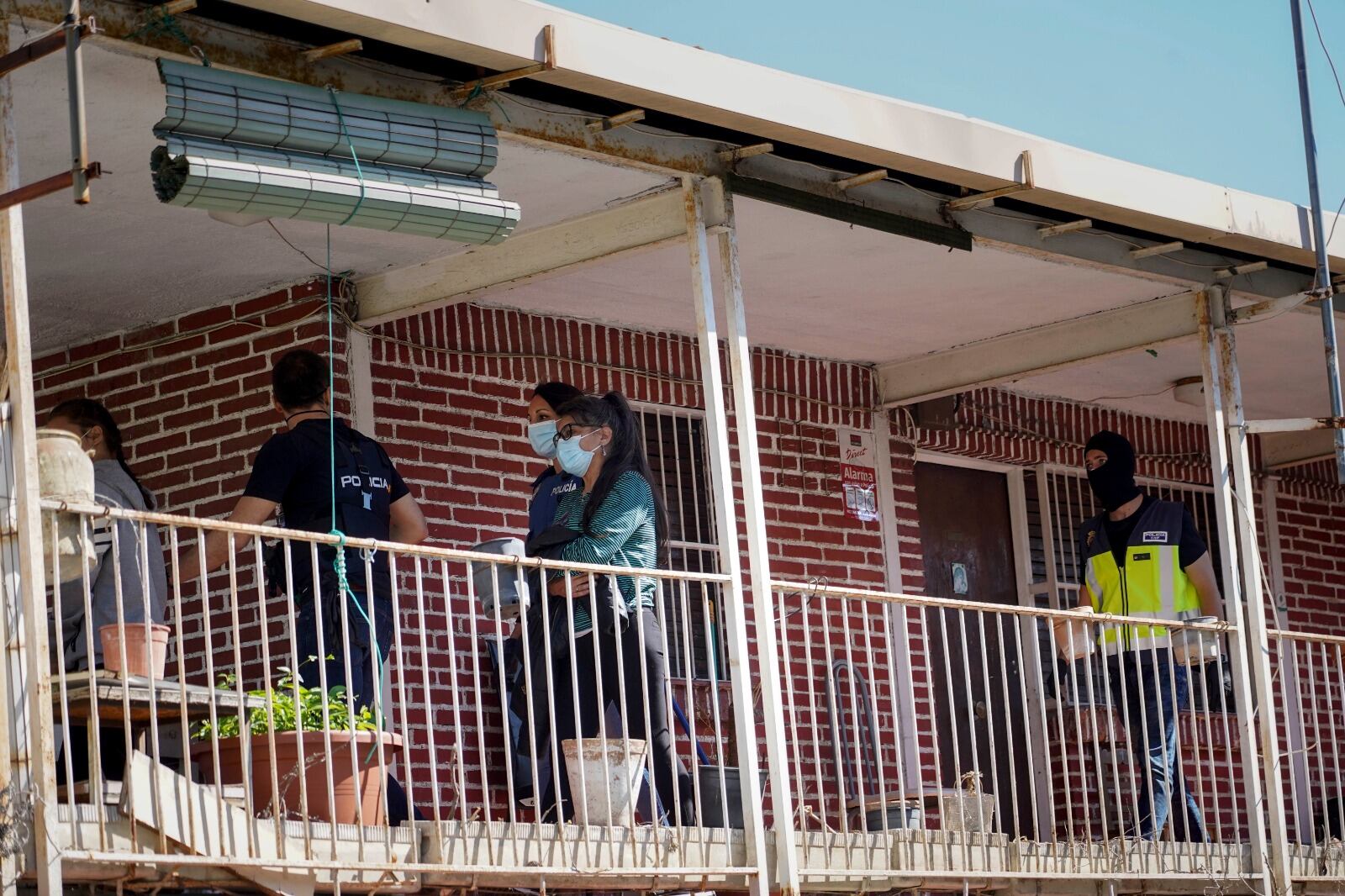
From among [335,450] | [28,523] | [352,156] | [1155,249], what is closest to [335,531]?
[335,450]

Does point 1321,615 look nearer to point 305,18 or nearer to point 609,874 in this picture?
point 609,874

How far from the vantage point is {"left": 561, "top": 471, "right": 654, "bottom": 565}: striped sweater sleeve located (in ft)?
23.8

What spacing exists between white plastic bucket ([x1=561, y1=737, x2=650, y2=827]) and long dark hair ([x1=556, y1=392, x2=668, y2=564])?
879mm

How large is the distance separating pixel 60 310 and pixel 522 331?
202 centimetres

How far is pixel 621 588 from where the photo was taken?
7312 millimetres

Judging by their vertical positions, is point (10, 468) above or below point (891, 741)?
above

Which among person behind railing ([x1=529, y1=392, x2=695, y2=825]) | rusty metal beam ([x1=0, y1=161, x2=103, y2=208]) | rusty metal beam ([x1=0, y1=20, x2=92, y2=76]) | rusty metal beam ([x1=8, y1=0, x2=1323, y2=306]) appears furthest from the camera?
person behind railing ([x1=529, y1=392, x2=695, y2=825])

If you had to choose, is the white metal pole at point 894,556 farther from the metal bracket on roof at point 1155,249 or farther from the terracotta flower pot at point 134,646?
the terracotta flower pot at point 134,646

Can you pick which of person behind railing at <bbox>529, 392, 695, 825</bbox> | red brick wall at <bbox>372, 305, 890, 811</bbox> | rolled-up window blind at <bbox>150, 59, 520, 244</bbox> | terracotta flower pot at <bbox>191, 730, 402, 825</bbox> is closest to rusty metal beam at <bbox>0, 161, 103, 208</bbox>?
rolled-up window blind at <bbox>150, 59, 520, 244</bbox>

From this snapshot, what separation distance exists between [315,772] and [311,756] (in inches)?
2.1

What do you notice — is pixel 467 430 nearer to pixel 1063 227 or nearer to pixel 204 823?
pixel 1063 227

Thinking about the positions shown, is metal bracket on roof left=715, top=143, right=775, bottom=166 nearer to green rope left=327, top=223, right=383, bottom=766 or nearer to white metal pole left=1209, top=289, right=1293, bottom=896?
green rope left=327, top=223, right=383, bottom=766

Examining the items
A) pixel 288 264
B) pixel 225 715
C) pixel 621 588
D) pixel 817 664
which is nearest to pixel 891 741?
pixel 817 664

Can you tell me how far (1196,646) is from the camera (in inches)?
352
